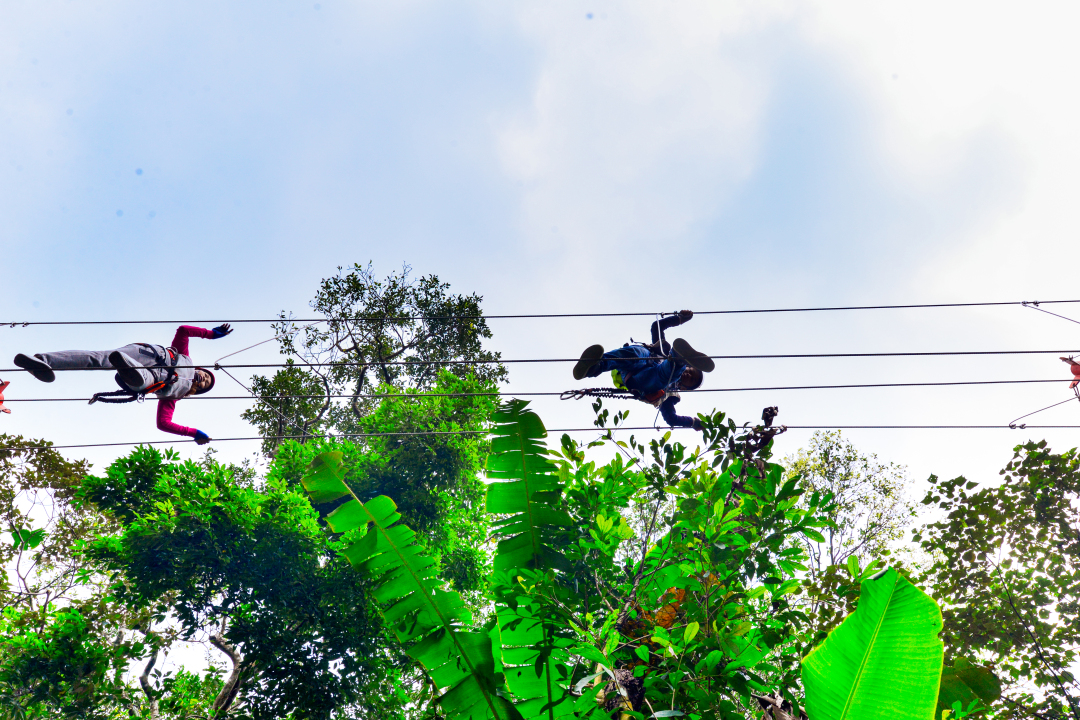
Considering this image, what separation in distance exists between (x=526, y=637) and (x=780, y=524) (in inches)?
51.8

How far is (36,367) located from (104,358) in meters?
0.54

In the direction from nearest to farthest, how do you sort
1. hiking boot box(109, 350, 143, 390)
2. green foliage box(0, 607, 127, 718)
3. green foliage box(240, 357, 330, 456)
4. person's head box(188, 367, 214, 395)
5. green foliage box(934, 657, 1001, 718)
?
1. green foliage box(934, 657, 1001, 718)
2. hiking boot box(109, 350, 143, 390)
3. person's head box(188, 367, 214, 395)
4. green foliage box(0, 607, 127, 718)
5. green foliage box(240, 357, 330, 456)

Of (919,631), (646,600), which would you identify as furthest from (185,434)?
(919,631)

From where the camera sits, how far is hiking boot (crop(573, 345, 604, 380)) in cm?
575

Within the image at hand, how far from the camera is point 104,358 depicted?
5.11m

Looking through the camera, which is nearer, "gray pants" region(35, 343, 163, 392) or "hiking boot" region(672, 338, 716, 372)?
"gray pants" region(35, 343, 163, 392)

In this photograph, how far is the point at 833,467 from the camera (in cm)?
1488

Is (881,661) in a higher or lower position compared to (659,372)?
lower

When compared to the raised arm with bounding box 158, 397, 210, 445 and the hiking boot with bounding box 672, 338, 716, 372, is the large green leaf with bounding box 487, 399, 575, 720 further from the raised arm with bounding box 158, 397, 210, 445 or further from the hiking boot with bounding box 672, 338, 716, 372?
the raised arm with bounding box 158, 397, 210, 445

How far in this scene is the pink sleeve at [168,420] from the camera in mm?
5992

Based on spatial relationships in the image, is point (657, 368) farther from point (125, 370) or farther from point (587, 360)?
point (125, 370)

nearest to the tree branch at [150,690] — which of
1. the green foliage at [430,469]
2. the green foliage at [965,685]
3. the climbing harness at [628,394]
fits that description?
the green foliage at [430,469]

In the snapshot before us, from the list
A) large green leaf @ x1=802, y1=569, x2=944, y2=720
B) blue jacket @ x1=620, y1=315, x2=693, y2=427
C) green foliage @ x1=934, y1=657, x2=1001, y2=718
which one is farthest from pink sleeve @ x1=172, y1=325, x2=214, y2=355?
green foliage @ x1=934, y1=657, x2=1001, y2=718

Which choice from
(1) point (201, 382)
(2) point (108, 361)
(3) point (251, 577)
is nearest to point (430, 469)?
(3) point (251, 577)
